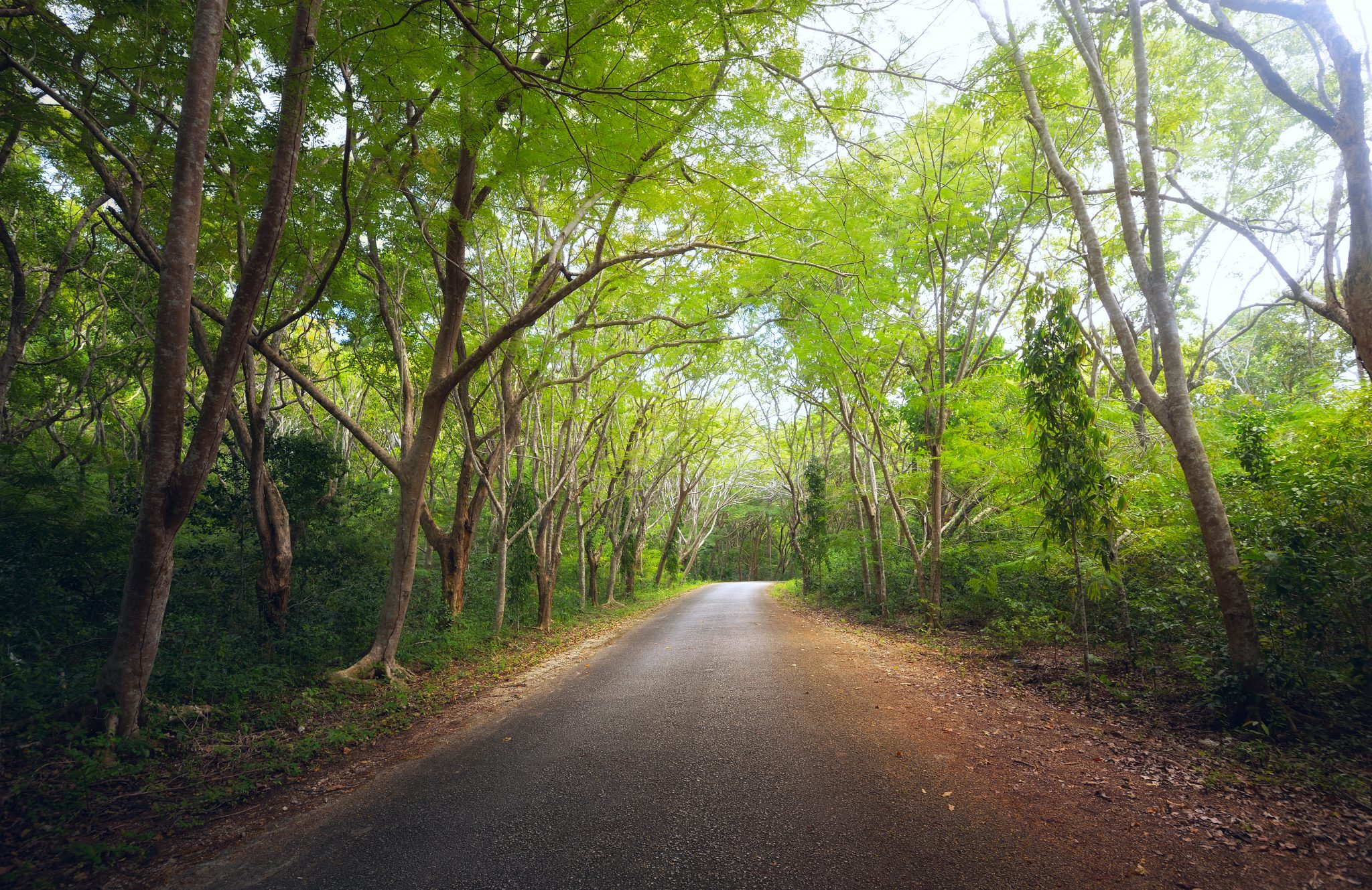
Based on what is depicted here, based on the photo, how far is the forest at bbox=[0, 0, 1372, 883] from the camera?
4.41 m

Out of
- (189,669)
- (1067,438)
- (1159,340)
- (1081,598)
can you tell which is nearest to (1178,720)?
(1081,598)

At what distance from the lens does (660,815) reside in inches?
129

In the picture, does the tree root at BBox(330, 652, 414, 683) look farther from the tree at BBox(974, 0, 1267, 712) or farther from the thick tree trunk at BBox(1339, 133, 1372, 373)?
the thick tree trunk at BBox(1339, 133, 1372, 373)

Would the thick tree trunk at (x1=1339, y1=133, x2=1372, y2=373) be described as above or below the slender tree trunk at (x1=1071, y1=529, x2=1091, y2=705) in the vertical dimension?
above

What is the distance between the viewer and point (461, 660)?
827 cm

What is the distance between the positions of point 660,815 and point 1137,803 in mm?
3072

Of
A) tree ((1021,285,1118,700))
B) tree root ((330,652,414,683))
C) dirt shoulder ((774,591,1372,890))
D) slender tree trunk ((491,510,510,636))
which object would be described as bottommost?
dirt shoulder ((774,591,1372,890))

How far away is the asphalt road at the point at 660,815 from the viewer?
2695mm

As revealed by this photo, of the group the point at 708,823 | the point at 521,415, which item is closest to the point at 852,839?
the point at 708,823

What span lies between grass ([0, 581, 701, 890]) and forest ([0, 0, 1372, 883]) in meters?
0.04

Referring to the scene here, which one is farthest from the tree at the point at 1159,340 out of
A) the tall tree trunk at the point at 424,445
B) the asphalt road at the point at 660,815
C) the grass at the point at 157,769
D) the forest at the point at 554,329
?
the grass at the point at 157,769

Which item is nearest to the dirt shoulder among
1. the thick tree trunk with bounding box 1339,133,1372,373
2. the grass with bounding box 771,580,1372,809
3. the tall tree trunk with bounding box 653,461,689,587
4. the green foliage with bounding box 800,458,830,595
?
the grass with bounding box 771,580,1372,809

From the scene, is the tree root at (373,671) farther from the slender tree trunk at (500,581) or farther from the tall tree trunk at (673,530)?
the tall tree trunk at (673,530)

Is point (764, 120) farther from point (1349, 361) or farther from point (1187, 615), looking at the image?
point (1349, 361)
